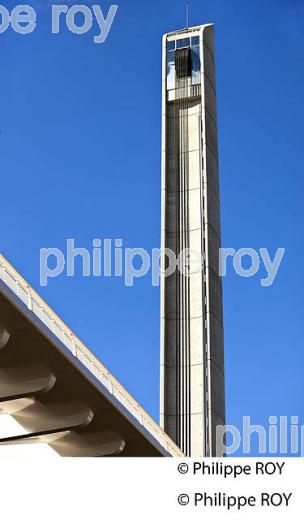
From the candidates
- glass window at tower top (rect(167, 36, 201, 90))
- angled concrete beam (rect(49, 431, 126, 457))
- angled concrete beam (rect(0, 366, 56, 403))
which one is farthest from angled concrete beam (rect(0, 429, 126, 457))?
glass window at tower top (rect(167, 36, 201, 90))

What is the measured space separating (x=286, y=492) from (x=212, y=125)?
52400 mm

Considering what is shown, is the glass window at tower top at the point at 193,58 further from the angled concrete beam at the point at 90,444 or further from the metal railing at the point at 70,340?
the angled concrete beam at the point at 90,444

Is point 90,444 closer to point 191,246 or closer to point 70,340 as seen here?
point 70,340

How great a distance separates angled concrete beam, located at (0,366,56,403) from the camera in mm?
25141

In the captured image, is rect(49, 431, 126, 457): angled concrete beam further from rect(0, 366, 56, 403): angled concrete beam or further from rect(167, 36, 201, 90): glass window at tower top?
rect(167, 36, 201, 90): glass window at tower top

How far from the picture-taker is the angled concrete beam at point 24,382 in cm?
2514

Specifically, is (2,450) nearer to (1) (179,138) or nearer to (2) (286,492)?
(2) (286,492)

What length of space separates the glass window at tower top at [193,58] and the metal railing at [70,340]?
37615mm

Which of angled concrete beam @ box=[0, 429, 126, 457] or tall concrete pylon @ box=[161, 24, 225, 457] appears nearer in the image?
angled concrete beam @ box=[0, 429, 126, 457]

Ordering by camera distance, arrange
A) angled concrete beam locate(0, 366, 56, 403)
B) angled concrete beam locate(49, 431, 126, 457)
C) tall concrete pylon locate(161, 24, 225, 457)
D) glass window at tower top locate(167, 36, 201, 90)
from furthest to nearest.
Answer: glass window at tower top locate(167, 36, 201, 90)
tall concrete pylon locate(161, 24, 225, 457)
angled concrete beam locate(49, 431, 126, 457)
angled concrete beam locate(0, 366, 56, 403)

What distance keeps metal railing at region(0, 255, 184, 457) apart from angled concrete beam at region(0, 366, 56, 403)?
1075 mm

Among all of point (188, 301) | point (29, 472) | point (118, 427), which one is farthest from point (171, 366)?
point (29, 472)

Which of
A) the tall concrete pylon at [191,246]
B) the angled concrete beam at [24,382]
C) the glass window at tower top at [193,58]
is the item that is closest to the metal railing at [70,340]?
the angled concrete beam at [24,382]

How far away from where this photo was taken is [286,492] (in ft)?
47.8
